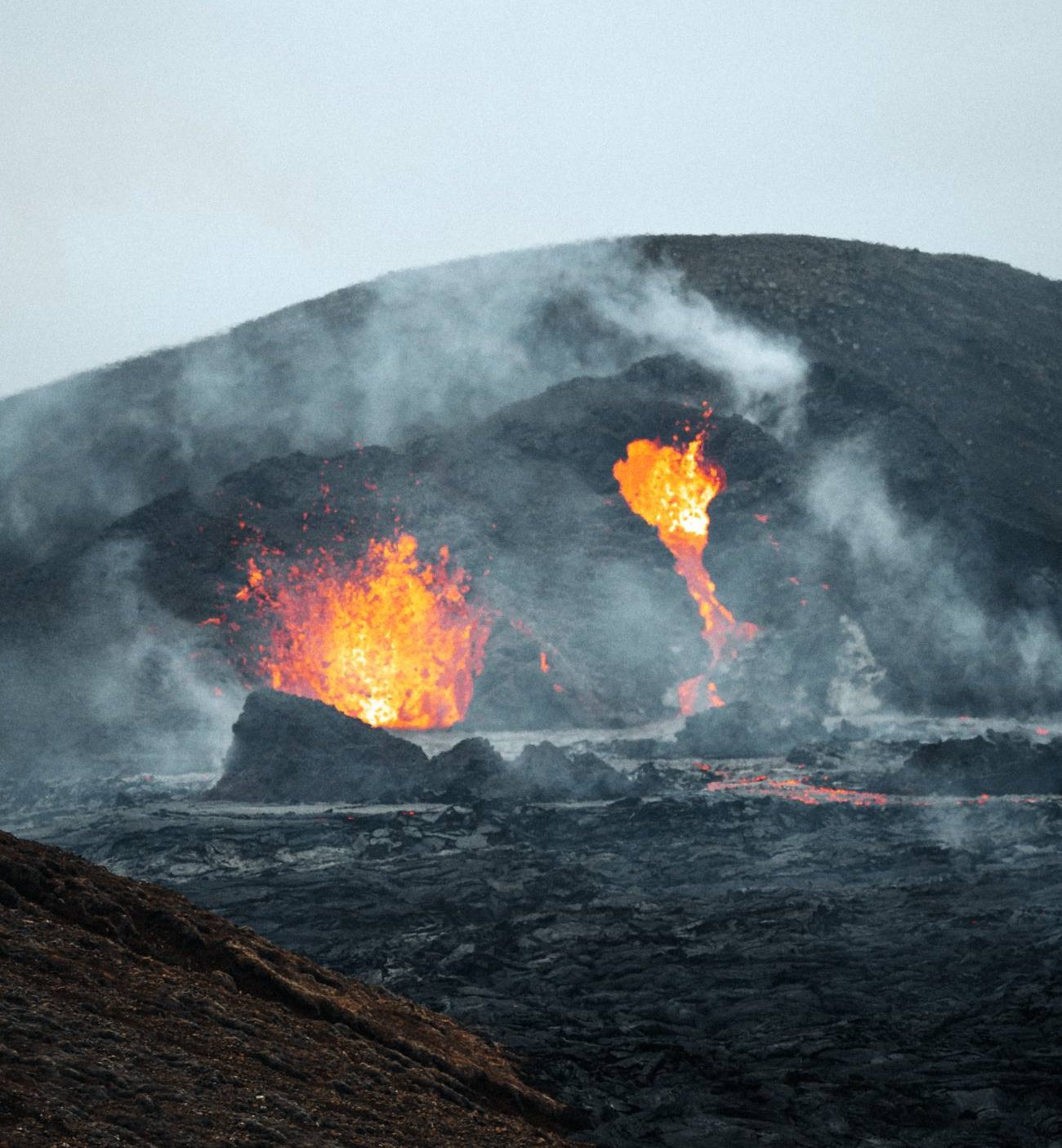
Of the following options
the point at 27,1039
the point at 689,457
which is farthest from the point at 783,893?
the point at 689,457

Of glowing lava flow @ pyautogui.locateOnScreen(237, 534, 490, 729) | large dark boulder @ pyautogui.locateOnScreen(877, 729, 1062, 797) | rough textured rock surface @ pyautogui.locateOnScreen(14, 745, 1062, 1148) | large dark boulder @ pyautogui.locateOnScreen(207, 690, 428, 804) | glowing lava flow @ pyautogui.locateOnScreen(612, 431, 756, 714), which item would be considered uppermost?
glowing lava flow @ pyautogui.locateOnScreen(612, 431, 756, 714)

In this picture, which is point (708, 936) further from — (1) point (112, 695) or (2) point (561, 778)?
(1) point (112, 695)

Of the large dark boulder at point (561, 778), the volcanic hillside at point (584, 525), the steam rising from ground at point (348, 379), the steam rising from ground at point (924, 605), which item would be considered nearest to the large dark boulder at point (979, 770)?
the large dark boulder at point (561, 778)

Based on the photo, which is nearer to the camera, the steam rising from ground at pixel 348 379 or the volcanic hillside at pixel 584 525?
the volcanic hillside at pixel 584 525

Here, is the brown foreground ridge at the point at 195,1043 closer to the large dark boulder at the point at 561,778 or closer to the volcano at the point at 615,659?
the volcano at the point at 615,659

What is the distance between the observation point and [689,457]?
1959 inches

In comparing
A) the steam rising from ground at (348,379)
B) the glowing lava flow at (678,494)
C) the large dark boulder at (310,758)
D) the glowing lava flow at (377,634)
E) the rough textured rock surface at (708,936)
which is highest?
the steam rising from ground at (348,379)

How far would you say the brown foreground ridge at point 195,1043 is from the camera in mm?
6137

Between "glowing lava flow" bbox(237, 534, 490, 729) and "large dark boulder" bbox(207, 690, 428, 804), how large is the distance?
10.1 m

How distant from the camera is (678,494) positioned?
49.4 metres

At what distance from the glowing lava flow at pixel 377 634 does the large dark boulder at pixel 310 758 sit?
33.0 feet

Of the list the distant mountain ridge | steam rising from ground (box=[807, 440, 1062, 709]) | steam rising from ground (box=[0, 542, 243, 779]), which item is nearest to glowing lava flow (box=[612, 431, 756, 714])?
steam rising from ground (box=[807, 440, 1062, 709])

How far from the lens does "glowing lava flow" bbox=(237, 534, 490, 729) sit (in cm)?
4178

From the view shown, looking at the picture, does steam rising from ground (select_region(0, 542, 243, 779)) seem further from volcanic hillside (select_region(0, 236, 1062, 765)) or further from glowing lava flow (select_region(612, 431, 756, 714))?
glowing lava flow (select_region(612, 431, 756, 714))
